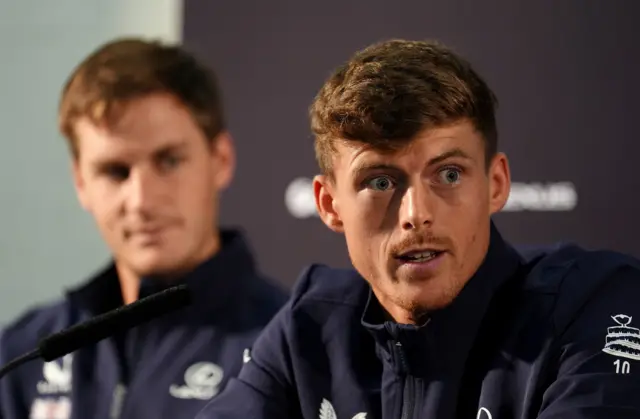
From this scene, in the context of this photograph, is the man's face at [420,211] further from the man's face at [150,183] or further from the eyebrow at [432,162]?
the man's face at [150,183]

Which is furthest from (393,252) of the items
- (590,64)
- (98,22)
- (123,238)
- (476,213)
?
(98,22)

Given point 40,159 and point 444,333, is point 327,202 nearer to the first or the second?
point 444,333

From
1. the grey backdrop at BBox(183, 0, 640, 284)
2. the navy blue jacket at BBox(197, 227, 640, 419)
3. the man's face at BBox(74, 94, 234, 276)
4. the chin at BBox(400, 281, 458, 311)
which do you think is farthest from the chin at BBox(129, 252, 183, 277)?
the chin at BBox(400, 281, 458, 311)

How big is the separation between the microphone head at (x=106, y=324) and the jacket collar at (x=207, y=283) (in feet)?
1.50

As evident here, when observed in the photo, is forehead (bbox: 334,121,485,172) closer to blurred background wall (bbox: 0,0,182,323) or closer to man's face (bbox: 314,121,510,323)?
man's face (bbox: 314,121,510,323)

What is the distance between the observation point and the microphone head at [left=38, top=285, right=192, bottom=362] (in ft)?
3.55

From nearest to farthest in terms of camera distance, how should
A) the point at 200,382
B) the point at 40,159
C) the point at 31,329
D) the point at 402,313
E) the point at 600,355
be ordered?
the point at 600,355 < the point at 402,313 < the point at 200,382 < the point at 31,329 < the point at 40,159

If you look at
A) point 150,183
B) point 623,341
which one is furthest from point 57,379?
point 623,341

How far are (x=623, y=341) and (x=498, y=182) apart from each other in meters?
0.22

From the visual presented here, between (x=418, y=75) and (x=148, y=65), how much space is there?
2.36ft

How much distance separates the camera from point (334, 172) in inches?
42.6

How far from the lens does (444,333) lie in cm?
105

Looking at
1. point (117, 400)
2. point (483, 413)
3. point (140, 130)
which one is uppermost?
point (140, 130)

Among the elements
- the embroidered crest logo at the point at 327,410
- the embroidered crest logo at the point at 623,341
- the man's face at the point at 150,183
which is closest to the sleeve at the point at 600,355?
the embroidered crest logo at the point at 623,341
